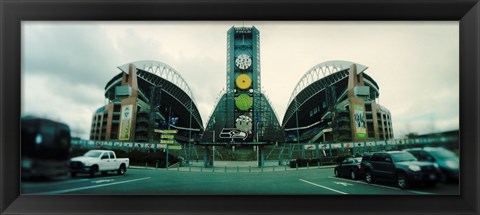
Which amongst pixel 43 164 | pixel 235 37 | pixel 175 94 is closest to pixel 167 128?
pixel 175 94

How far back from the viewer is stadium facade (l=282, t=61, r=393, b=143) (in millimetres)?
10734

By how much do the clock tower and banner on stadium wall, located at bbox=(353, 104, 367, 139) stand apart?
3720mm

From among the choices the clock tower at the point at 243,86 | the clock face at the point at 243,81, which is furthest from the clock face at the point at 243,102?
the clock face at the point at 243,81

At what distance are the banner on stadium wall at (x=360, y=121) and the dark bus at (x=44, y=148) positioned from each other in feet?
31.3

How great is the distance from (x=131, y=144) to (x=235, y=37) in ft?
18.5

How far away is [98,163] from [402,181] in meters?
8.46

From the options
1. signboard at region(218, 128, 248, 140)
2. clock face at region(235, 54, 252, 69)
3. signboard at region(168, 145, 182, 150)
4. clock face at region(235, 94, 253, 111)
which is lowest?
signboard at region(168, 145, 182, 150)

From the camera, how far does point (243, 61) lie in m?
12.6

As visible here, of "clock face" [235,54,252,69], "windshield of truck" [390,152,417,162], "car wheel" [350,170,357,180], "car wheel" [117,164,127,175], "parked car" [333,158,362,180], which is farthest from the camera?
"clock face" [235,54,252,69]

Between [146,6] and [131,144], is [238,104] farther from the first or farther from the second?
[146,6]

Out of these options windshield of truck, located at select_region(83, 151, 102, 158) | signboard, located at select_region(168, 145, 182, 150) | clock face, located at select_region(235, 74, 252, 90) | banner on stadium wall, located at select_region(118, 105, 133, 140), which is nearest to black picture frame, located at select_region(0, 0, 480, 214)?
windshield of truck, located at select_region(83, 151, 102, 158)

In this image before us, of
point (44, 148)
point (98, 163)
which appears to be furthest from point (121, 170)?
point (44, 148)

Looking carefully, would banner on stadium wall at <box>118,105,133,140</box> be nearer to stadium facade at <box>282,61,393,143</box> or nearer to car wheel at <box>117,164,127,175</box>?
car wheel at <box>117,164,127,175</box>

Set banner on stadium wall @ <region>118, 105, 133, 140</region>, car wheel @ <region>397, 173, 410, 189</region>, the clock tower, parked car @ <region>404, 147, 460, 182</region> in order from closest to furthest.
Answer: parked car @ <region>404, 147, 460, 182</region>
car wheel @ <region>397, 173, 410, 189</region>
the clock tower
banner on stadium wall @ <region>118, 105, 133, 140</region>
